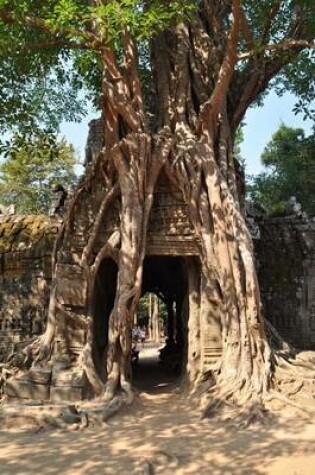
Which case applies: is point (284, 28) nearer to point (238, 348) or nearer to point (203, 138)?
point (203, 138)

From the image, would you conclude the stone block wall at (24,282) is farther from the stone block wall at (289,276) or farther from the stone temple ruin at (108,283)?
the stone block wall at (289,276)

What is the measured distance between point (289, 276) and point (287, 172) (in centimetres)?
699

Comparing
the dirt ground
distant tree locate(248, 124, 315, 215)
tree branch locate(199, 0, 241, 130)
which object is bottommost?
the dirt ground

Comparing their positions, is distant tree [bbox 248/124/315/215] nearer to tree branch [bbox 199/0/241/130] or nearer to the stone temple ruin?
the stone temple ruin

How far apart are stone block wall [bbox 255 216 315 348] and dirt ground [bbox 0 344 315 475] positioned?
360 centimetres

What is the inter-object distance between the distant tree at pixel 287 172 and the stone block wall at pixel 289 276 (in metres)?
4.67

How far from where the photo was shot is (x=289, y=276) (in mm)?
9055

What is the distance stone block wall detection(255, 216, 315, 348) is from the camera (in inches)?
349

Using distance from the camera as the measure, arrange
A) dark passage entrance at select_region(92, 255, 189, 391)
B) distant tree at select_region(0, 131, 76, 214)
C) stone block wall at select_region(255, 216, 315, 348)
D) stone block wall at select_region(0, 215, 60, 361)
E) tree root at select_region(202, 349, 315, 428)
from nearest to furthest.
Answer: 1. tree root at select_region(202, 349, 315, 428)
2. dark passage entrance at select_region(92, 255, 189, 391)
3. stone block wall at select_region(0, 215, 60, 361)
4. stone block wall at select_region(255, 216, 315, 348)
5. distant tree at select_region(0, 131, 76, 214)

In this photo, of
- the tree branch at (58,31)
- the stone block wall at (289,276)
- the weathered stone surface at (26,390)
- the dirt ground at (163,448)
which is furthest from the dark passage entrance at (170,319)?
the tree branch at (58,31)

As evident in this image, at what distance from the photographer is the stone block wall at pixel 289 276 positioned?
887 cm

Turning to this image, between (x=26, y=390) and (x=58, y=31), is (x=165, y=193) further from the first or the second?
(x=26, y=390)

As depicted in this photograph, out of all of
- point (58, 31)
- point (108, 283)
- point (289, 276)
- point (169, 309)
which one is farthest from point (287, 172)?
point (58, 31)

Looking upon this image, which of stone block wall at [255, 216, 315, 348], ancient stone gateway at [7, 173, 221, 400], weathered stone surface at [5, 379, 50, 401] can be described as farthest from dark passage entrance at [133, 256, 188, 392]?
weathered stone surface at [5, 379, 50, 401]
